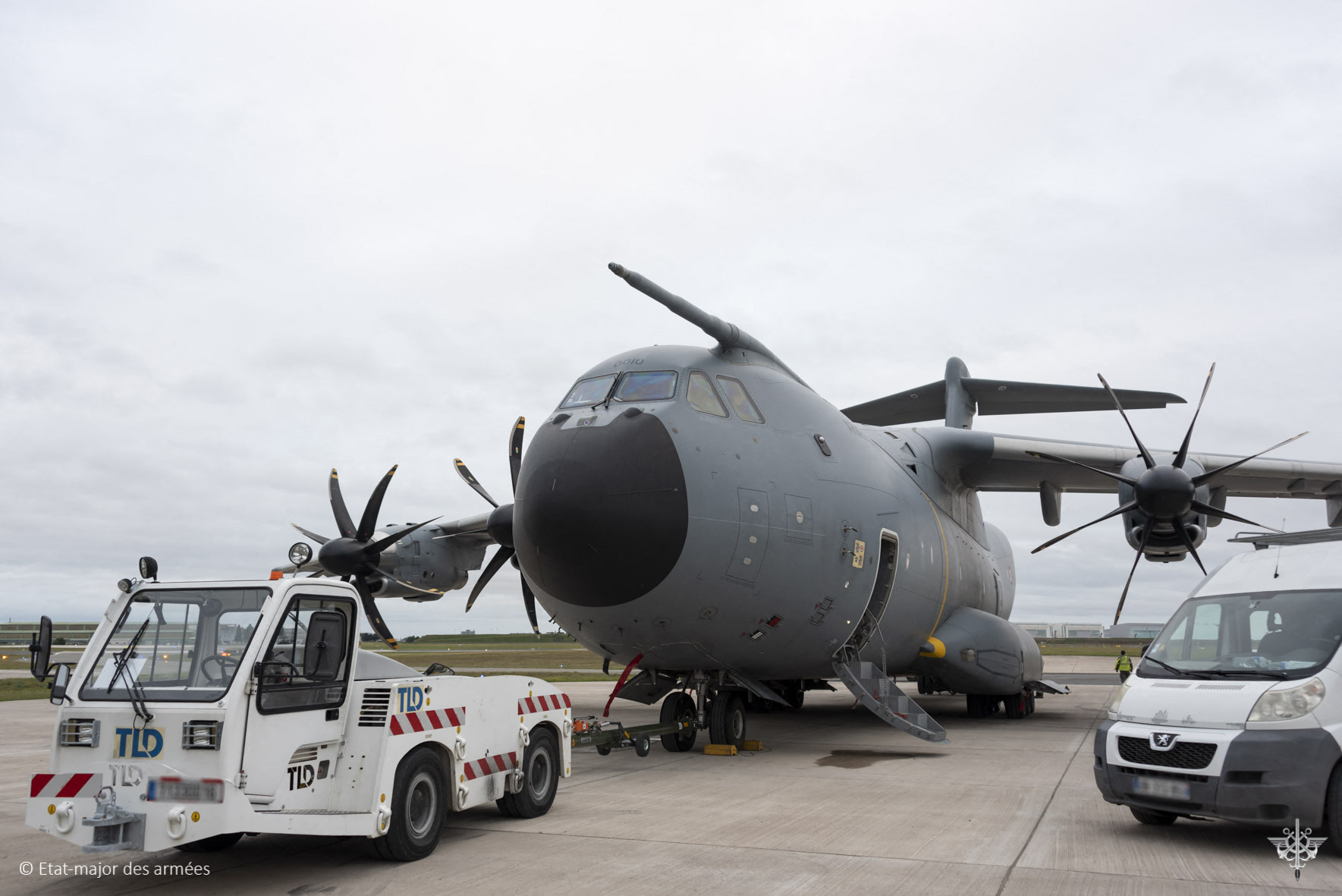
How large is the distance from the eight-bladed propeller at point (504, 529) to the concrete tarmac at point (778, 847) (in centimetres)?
586

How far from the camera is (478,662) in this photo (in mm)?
43000

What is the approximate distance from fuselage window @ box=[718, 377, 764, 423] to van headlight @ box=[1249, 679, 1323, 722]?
6.43m

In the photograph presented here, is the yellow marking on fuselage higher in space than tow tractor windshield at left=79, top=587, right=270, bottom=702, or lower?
lower

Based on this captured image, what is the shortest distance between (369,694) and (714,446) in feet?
17.8

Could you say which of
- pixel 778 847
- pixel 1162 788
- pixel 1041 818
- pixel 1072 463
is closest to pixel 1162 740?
pixel 1162 788

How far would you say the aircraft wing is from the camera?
16891mm

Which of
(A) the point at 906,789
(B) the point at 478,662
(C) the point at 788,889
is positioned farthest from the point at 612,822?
(B) the point at 478,662

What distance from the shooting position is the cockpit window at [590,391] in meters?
12.1

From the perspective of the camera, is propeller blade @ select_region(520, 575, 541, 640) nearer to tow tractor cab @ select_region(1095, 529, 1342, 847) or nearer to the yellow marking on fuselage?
the yellow marking on fuselage

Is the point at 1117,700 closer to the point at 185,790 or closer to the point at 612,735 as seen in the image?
the point at 612,735

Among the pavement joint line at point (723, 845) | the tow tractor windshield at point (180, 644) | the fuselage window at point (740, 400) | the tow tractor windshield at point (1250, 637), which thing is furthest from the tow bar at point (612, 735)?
the tow tractor windshield at point (1250, 637)

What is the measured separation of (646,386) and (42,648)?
7.00 m

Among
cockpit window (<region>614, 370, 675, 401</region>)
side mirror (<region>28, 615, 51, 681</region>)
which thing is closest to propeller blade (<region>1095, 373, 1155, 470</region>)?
cockpit window (<region>614, 370, 675, 401</region>)

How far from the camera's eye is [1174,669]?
7.99 meters
